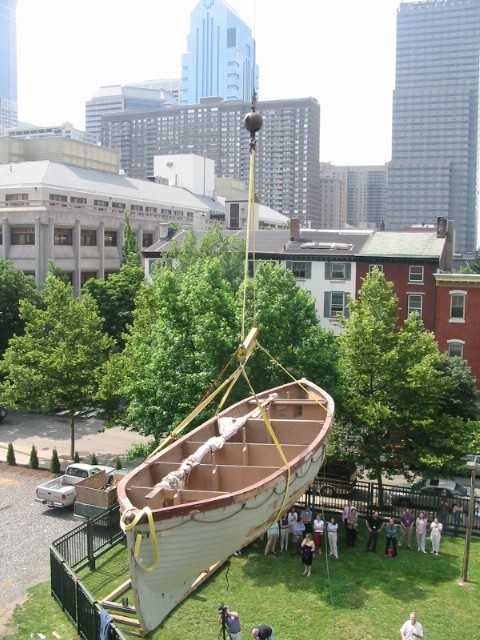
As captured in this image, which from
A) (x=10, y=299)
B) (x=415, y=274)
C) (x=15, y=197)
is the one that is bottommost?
(x=10, y=299)

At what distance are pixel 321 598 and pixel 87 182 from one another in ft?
229

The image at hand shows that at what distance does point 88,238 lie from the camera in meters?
68.0

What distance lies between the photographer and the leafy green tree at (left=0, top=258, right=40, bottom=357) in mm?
48875

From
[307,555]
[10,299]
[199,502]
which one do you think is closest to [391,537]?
[307,555]

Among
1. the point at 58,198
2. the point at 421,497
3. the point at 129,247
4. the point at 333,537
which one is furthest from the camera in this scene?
the point at 58,198

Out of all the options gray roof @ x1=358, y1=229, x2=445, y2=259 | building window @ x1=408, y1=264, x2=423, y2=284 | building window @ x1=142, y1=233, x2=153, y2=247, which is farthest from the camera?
building window @ x1=142, y1=233, x2=153, y2=247

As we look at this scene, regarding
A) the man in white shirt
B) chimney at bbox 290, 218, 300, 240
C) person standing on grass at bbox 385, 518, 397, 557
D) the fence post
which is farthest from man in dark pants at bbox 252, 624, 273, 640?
chimney at bbox 290, 218, 300, 240

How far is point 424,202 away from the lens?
639ft

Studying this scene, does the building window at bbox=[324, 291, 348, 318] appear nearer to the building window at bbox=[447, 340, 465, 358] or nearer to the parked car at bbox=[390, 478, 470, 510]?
the building window at bbox=[447, 340, 465, 358]

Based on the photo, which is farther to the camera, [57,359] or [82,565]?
[57,359]

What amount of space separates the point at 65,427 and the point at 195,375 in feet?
67.6

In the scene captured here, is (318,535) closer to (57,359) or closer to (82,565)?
(82,565)

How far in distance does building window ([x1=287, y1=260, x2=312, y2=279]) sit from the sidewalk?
58.5ft

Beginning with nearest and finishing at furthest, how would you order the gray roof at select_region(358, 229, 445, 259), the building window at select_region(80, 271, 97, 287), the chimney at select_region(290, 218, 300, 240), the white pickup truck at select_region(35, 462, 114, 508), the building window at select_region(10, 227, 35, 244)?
the white pickup truck at select_region(35, 462, 114, 508) → the gray roof at select_region(358, 229, 445, 259) → the chimney at select_region(290, 218, 300, 240) → the building window at select_region(10, 227, 35, 244) → the building window at select_region(80, 271, 97, 287)
